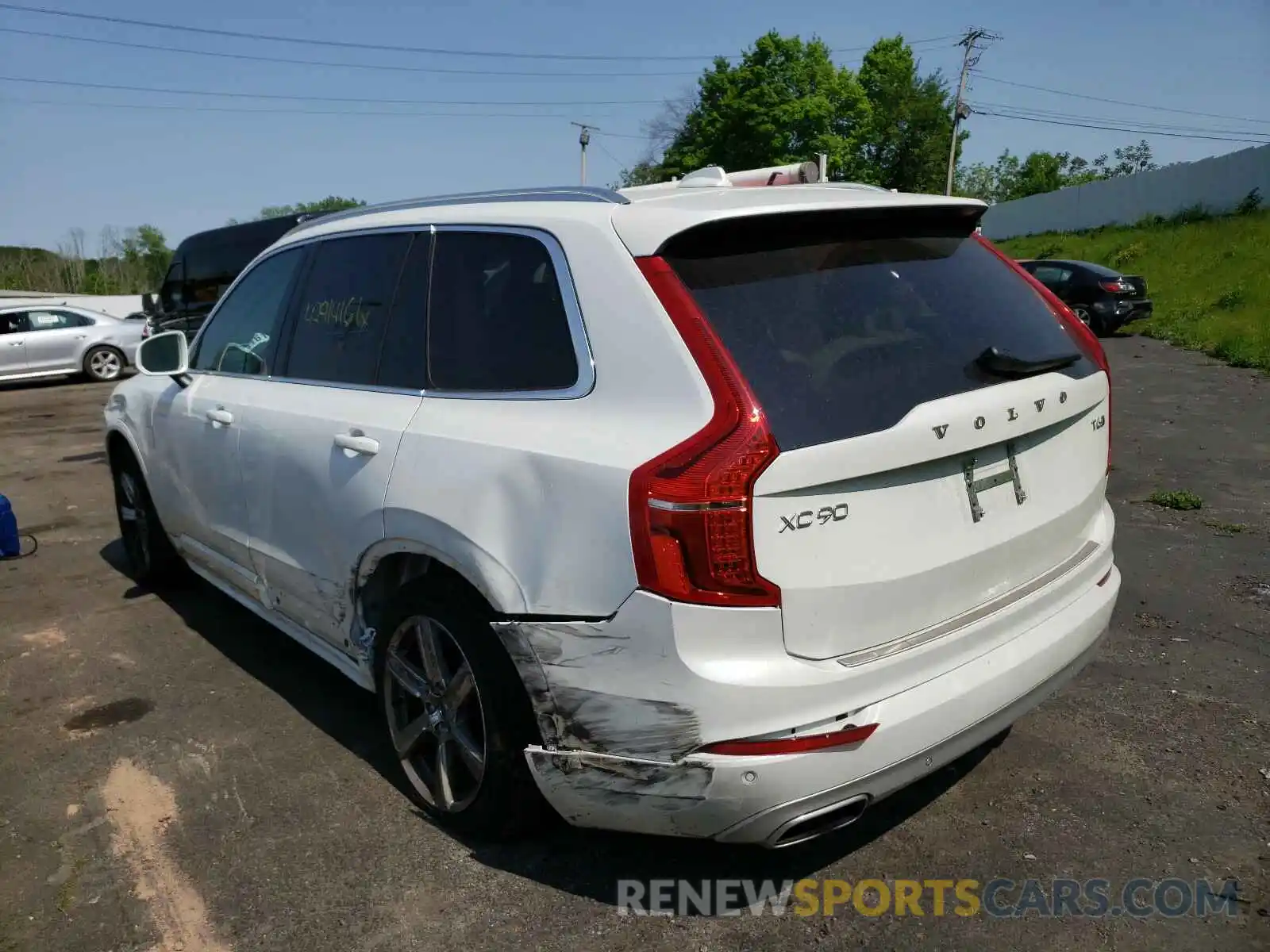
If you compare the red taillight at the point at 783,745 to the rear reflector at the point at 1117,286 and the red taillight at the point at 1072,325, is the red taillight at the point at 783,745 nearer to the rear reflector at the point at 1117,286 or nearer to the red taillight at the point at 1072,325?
the red taillight at the point at 1072,325

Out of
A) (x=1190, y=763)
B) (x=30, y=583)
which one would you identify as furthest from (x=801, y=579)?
(x=30, y=583)

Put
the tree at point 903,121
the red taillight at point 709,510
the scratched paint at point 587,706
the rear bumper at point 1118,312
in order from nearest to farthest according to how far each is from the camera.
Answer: the red taillight at point 709,510 → the scratched paint at point 587,706 → the rear bumper at point 1118,312 → the tree at point 903,121

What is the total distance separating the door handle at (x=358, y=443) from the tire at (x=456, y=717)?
460 mm

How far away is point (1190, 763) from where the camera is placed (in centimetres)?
323

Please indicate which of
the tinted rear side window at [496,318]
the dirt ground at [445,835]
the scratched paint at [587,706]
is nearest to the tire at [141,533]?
the dirt ground at [445,835]

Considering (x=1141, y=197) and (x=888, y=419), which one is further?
(x=1141, y=197)

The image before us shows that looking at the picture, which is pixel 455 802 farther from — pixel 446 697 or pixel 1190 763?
pixel 1190 763

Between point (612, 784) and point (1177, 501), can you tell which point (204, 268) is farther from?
point (612, 784)

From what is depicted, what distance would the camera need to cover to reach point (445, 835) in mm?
3014

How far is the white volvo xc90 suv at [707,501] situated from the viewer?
2.20 meters

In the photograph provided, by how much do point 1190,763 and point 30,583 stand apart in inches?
236

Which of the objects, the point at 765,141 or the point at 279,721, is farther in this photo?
the point at 765,141

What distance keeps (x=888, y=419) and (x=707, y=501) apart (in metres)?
0.51

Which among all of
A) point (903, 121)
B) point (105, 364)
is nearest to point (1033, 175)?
point (903, 121)
